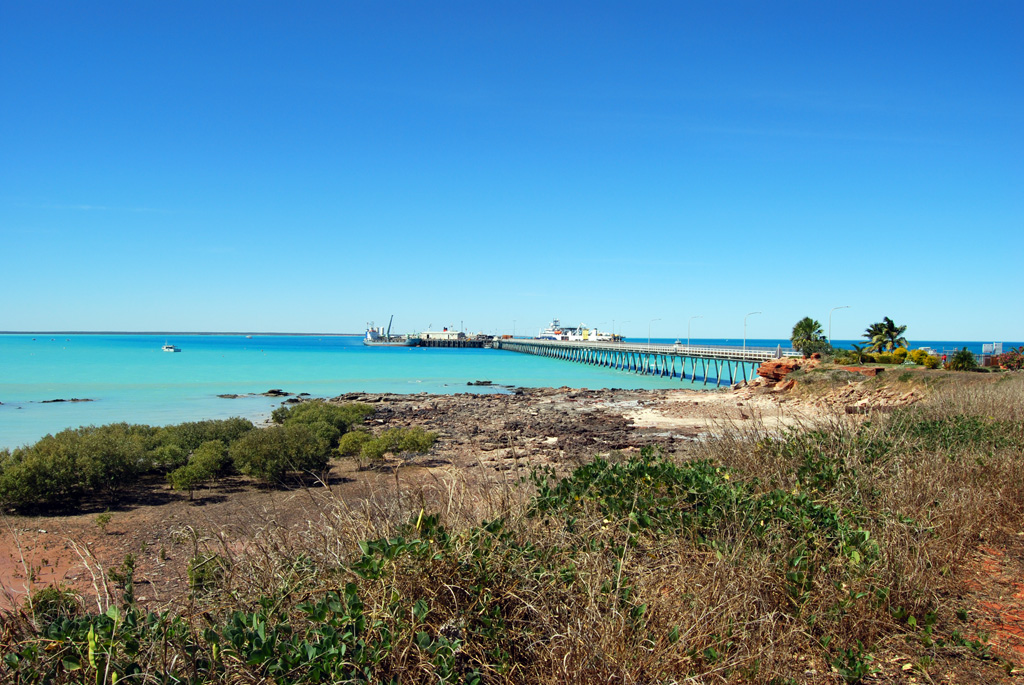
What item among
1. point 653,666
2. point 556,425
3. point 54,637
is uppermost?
point 54,637

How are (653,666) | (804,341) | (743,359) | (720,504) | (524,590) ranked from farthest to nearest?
(743,359) → (804,341) → (720,504) → (524,590) → (653,666)

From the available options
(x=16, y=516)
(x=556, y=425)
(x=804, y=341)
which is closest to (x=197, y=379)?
(x=556, y=425)

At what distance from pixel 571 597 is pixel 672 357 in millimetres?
60995

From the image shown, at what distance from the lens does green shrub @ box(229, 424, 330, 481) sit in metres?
13.8

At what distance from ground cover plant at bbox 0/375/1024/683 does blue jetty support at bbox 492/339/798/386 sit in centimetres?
3953

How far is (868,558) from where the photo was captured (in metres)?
4.24

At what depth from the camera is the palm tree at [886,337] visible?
38.2 meters

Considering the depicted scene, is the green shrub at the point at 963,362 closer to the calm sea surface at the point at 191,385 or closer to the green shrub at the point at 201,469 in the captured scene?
the calm sea surface at the point at 191,385

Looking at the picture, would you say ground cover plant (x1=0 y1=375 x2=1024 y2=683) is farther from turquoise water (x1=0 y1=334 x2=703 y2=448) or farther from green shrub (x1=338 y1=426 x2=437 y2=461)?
turquoise water (x1=0 y1=334 x2=703 y2=448)

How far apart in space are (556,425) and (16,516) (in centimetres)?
1728

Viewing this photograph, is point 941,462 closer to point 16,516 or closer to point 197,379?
point 16,516

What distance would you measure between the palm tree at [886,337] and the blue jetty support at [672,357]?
6.35 metres

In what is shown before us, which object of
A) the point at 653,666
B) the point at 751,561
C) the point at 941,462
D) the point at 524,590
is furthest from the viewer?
the point at 941,462

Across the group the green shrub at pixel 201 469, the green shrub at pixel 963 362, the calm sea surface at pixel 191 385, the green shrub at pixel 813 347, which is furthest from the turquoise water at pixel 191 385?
the green shrub at pixel 963 362
